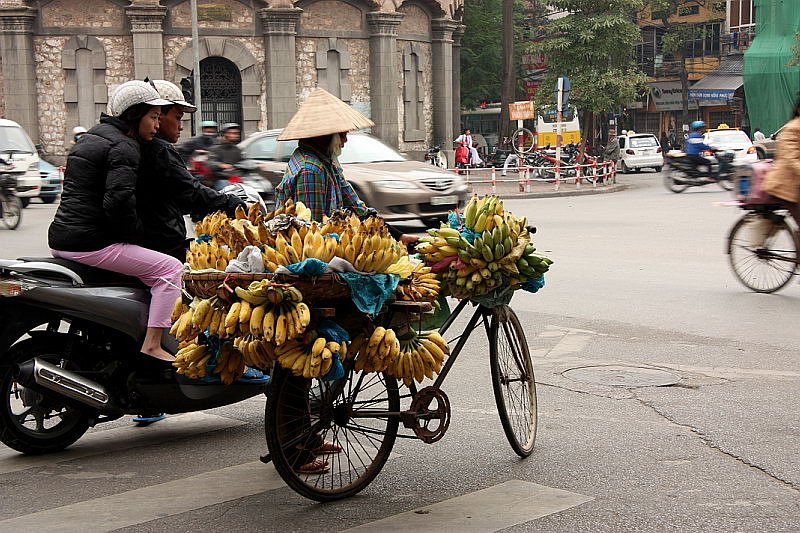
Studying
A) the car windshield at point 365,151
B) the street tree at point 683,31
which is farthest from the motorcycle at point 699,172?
the street tree at point 683,31

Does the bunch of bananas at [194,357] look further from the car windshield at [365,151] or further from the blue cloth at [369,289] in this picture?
the car windshield at [365,151]

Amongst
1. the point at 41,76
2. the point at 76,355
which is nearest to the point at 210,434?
the point at 76,355

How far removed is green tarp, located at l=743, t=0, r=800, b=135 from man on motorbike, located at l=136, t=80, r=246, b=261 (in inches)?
1581

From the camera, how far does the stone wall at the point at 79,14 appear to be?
1213 inches

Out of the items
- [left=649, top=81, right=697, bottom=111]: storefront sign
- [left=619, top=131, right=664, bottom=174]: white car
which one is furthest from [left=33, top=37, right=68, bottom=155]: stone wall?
[left=649, top=81, right=697, bottom=111]: storefront sign

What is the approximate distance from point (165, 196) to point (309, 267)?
1708 mm

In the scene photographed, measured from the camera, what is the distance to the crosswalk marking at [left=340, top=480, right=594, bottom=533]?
13.6ft

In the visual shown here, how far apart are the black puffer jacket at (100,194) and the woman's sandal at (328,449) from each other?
1.48m

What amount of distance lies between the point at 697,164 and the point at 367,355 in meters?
24.9

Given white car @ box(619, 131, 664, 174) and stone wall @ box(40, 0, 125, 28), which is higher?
stone wall @ box(40, 0, 125, 28)

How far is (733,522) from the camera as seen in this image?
163 inches

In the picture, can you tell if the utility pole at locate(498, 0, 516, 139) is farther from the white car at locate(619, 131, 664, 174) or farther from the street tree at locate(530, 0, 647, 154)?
the street tree at locate(530, 0, 647, 154)

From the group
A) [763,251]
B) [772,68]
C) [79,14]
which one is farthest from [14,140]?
[772,68]

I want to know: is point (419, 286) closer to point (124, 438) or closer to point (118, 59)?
point (124, 438)
